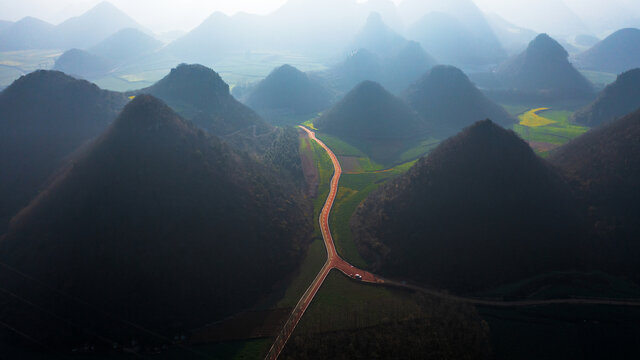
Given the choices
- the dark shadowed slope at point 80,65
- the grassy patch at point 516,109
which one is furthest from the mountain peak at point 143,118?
the dark shadowed slope at point 80,65

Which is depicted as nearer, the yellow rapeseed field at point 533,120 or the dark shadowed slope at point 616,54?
the yellow rapeseed field at point 533,120

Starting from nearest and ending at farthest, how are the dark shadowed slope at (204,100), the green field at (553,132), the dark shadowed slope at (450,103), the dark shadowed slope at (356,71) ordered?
the dark shadowed slope at (204,100), the green field at (553,132), the dark shadowed slope at (450,103), the dark shadowed slope at (356,71)

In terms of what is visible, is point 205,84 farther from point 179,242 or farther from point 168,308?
point 168,308

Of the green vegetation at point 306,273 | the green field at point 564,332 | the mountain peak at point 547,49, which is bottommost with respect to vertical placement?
the green field at point 564,332

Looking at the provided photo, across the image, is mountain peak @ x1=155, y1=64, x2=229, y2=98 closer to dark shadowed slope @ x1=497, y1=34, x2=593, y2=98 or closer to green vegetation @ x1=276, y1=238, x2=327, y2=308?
green vegetation @ x1=276, y1=238, x2=327, y2=308

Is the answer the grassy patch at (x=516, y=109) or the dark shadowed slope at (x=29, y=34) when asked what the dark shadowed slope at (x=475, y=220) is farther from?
the dark shadowed slope at (x=29, y=34)

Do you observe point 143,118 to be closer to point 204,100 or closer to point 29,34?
point 204,100
